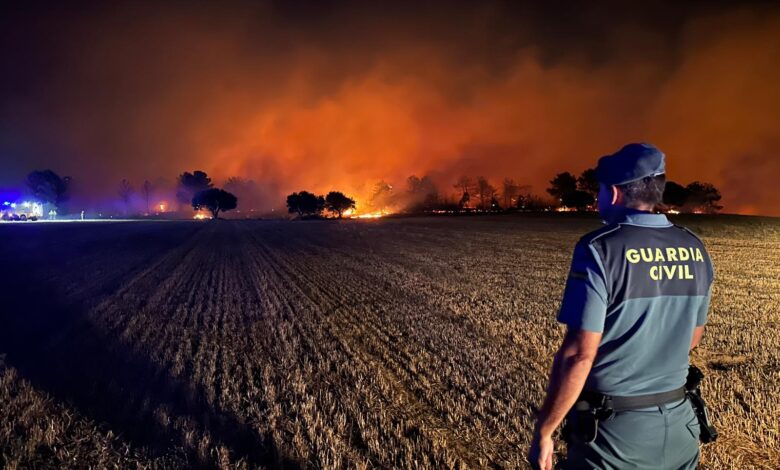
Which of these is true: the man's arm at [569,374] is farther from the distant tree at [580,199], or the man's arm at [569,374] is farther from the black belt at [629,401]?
the distant tree at [580,199]

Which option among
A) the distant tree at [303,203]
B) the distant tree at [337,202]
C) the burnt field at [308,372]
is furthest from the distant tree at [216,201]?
the burnt field at [308,372]

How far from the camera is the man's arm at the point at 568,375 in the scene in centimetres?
240

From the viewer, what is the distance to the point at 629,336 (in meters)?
2.50

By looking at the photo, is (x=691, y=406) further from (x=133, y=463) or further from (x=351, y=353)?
(x=351, y=353)

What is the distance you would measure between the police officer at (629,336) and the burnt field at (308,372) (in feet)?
9.12

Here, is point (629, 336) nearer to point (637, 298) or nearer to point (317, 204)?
point (637, 298)

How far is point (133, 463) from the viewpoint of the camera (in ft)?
16.3

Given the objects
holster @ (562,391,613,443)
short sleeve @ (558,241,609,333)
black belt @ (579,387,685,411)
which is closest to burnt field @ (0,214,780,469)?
holster @ (562,391,613,443)

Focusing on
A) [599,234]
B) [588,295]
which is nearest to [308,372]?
[588,295]

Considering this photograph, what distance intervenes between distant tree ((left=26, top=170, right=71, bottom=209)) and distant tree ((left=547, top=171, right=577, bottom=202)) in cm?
17071

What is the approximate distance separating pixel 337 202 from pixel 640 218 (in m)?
166

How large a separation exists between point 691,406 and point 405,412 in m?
4.01

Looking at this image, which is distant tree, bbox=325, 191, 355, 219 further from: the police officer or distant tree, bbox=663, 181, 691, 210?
the police officer

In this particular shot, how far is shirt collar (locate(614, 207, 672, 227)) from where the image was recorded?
2508mm
